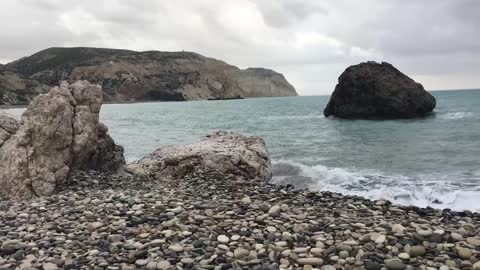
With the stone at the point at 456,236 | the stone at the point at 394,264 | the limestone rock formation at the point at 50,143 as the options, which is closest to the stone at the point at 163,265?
the stone at the point at 394,264

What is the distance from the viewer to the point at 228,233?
26.1 feet

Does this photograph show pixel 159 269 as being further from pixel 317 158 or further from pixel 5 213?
pixel 317 158

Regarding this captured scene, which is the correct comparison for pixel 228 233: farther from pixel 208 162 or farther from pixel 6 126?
pixel 6 126

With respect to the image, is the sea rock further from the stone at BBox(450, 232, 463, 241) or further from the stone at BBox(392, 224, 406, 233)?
the stone at BBox(450, 232, 463, 241)

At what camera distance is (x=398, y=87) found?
5506 cm

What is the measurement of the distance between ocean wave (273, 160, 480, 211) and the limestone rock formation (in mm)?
7405

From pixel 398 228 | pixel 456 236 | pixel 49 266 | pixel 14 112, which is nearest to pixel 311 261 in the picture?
pixel 398 228

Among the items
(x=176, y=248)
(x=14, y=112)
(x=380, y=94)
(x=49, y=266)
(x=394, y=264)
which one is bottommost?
(x=14, y=112)

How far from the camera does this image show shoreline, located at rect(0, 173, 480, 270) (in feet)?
22.6

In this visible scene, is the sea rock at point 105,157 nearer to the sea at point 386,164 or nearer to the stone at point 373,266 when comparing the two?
the sea at point 386,164

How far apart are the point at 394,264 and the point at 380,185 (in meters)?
10.4

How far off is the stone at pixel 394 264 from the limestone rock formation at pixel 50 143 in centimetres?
897

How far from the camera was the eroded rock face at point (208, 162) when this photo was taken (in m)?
15.0

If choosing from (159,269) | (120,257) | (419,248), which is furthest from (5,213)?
(419,248)
